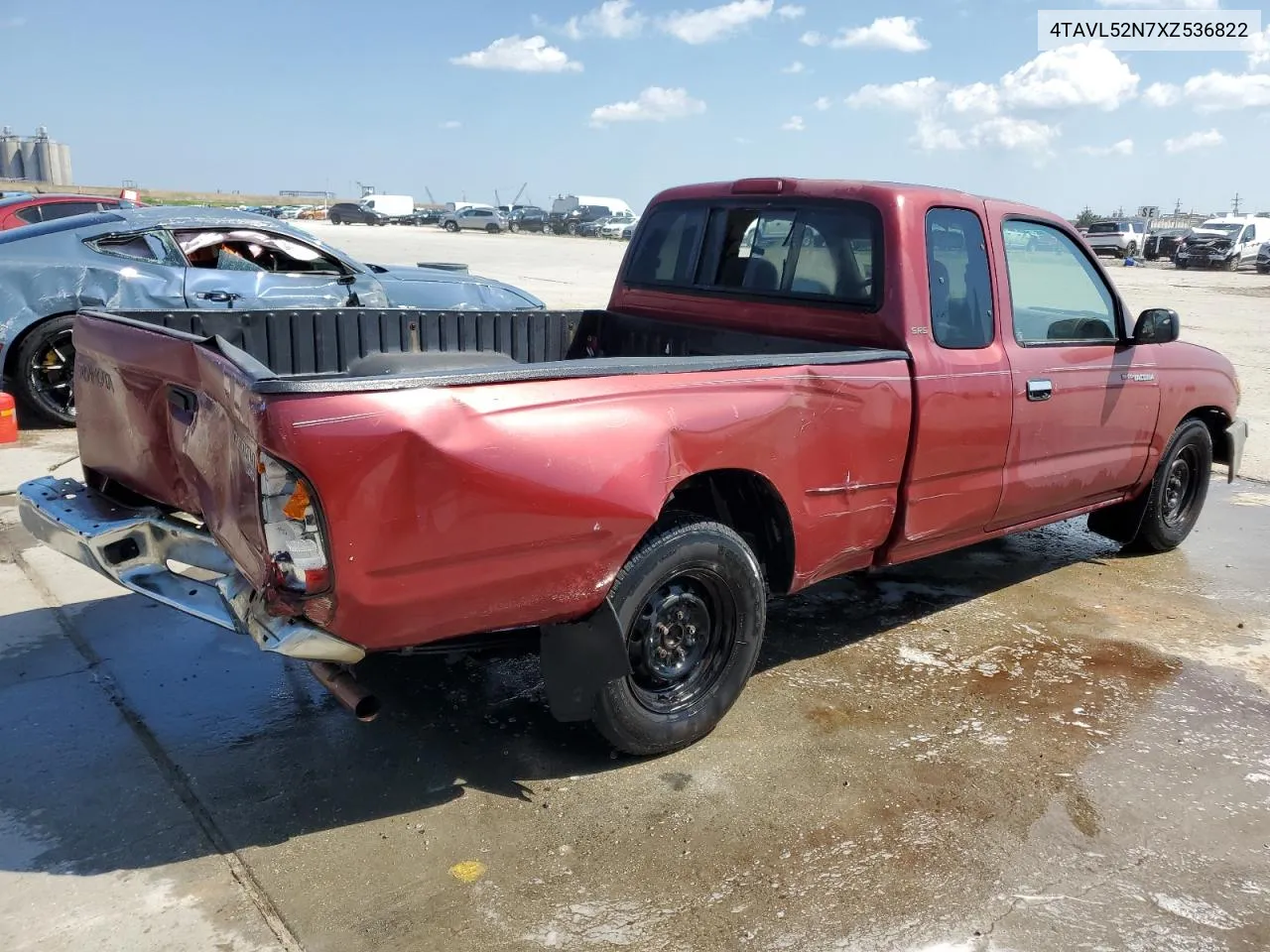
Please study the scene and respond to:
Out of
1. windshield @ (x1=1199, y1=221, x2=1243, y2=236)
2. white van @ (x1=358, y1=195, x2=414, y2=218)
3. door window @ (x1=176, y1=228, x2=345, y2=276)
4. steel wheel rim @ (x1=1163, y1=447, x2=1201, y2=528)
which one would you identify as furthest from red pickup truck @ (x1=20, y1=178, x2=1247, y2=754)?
Result: white van @ (x1=358, y1=195, x2=414, y2=218)

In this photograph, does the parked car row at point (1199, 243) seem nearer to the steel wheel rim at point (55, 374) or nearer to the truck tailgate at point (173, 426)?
the steel wheel rim at point (55, 374)

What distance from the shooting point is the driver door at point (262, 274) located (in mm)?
7641

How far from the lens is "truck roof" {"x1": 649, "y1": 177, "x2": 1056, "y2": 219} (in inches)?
159

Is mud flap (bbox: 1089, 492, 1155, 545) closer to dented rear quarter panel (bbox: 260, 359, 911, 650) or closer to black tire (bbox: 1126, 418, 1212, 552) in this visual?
black tire (bbox: 1126, 418, 1212, 552)

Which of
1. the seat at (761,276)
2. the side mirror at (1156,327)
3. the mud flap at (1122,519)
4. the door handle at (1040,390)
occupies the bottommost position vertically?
the mud flap at (1122,519)

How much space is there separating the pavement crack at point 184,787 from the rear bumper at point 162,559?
0.58m

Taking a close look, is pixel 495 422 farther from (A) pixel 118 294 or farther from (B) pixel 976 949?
A: (A) pixel 118 294

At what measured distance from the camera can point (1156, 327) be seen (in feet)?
15.6

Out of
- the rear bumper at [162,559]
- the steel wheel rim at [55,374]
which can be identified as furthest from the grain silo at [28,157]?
the rear bumper at [162,559]

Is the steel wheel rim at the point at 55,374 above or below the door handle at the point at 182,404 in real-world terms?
below

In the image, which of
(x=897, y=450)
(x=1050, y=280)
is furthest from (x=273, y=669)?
(x=1050, y=280)

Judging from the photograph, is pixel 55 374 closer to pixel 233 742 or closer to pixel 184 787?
pixel 233 742

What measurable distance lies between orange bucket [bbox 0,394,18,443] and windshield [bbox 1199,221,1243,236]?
4114 cm

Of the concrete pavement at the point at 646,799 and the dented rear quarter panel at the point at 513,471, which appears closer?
the dented rear quarter panel at the point at 513,471
